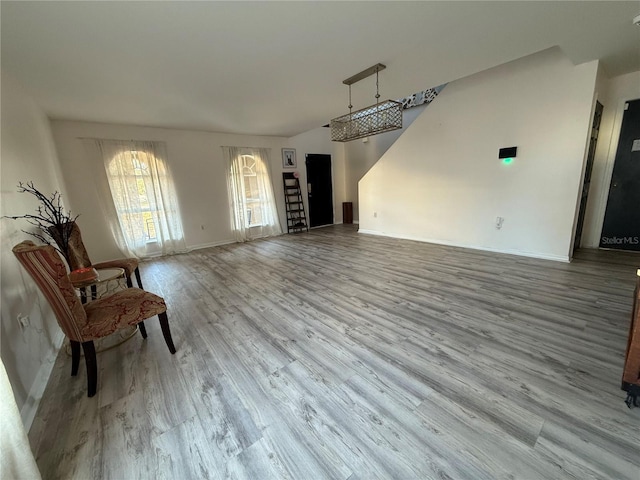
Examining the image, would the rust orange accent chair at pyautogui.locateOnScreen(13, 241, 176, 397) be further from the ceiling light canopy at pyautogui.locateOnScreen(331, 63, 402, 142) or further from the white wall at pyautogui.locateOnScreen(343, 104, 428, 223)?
the white wall at pyautogui.locateOnScreen(343, 104, 428, 223)

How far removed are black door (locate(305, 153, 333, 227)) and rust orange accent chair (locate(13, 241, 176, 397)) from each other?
556 cm

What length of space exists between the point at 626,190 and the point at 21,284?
687 cm

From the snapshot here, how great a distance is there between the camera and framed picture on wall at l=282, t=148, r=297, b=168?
253 inches

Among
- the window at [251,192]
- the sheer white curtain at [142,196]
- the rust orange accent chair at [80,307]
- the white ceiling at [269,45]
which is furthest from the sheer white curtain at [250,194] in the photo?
the rust orange accent chair at [80,307]

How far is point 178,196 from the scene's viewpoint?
16.5ft

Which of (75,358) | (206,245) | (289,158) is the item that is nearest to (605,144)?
(289,158)

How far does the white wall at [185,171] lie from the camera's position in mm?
4113

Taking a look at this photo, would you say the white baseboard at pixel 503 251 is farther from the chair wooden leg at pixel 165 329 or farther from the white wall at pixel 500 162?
the chair wooden leg at pixel 165 329

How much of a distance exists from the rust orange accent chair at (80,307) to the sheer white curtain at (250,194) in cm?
403

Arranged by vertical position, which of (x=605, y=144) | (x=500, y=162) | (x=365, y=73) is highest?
(x=365, y=73)

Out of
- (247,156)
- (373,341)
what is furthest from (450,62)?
(247,156)

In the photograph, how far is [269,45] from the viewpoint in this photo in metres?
2.20

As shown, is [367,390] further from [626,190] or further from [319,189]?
[319,189]

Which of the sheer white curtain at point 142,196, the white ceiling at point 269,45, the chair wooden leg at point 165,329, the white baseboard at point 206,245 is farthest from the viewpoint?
the white baseboard at point 206,245
